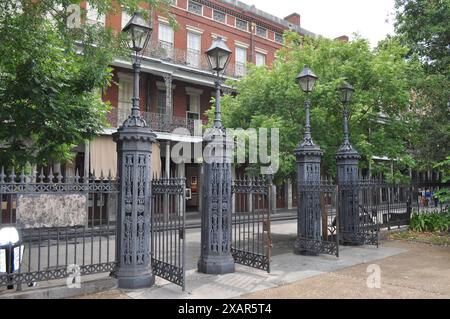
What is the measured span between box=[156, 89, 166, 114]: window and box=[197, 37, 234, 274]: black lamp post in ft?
44.9

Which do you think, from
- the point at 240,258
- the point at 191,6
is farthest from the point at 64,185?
the point at 191,6

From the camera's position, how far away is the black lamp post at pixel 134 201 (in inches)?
259

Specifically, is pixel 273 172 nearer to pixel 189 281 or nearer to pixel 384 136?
pixel 384 136

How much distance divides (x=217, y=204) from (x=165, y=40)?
15.7m

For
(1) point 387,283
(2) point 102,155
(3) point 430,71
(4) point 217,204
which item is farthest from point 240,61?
(1) point 387,283

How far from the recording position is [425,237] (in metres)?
12.2

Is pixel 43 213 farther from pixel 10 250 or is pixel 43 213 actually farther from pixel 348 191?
pixel 348 191

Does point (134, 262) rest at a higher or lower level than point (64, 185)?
lower

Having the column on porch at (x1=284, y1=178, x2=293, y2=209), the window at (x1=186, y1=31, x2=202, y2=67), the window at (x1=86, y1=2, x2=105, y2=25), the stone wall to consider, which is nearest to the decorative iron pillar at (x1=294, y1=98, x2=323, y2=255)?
the window at (x1=86, y1=2, x2=105, y2=25)

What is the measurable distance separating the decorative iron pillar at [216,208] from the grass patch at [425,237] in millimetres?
6908

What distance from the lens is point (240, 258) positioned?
26.4ft

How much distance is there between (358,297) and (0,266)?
5363 millimetres

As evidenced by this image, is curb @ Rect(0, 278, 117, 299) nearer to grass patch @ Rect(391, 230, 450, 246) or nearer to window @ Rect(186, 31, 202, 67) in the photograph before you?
grass patch @ Rect(391, 230, 450, 246)

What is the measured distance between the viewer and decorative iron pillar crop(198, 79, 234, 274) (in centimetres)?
759
